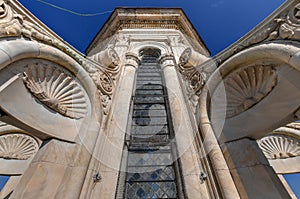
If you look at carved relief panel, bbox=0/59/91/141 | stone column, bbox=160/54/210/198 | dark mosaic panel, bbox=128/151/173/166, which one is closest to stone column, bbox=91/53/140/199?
dark mosaic panel, bbox=128/151/173/166

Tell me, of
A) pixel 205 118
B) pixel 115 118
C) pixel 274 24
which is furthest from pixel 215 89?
pixel 115 118

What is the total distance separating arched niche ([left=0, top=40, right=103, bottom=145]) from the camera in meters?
2.89

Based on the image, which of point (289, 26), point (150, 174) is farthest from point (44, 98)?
point (289, 26)

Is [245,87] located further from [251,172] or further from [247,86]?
[251,172]

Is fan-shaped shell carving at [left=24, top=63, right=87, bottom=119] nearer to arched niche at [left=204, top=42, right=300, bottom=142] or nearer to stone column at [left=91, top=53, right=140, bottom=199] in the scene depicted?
stone column at [left=91, top=53, right=140, bottom=199]

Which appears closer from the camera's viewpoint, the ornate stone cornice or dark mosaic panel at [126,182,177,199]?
dark mosaic panel at [126,182,177,199]

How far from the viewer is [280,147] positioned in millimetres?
6340

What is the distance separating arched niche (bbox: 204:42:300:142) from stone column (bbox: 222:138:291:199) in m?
0.25

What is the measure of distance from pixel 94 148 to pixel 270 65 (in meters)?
3.86

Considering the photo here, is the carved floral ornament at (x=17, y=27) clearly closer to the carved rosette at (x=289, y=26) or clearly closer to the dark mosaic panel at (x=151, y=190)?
the dark mosaic panel at (x=151, y=190)

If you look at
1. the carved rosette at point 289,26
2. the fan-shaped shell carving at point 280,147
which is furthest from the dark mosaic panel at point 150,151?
the fan-shaped shell carving at point 280,147

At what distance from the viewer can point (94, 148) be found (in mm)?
3443

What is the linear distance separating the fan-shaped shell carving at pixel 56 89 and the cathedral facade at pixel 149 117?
0.02m

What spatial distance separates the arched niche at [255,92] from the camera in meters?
2.96
